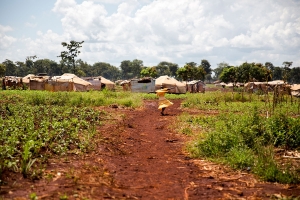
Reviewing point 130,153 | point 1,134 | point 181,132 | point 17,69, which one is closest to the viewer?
point 1,134

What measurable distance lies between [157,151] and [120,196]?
Result: 3.03 metres

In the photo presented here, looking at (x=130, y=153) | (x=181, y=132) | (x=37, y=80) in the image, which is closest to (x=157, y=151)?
(x=130, y=153)

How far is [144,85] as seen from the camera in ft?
123

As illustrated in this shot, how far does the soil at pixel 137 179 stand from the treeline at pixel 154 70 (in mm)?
16648

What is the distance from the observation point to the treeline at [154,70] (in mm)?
50097

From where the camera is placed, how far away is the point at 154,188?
4.19 metres

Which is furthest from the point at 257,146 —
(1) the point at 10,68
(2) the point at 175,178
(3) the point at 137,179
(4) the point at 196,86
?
(1) the point at 10,68

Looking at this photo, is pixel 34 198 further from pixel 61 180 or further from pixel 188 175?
pixel 188 175

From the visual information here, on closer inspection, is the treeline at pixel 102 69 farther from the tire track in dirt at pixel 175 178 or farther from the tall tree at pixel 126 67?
the tire track in dirt at pixel 175 178

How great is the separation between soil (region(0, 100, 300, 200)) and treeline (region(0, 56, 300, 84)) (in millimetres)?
16648

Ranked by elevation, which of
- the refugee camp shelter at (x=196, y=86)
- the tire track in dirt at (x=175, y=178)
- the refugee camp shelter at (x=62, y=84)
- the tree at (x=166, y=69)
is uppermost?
the tree at (x=166, y=69)

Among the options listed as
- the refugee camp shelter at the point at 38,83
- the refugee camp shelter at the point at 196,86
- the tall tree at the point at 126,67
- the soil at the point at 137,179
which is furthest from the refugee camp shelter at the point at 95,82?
the tall tree at the point at 126,67

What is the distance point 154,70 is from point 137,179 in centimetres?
5380

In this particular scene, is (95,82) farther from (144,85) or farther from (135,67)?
(135,67)
